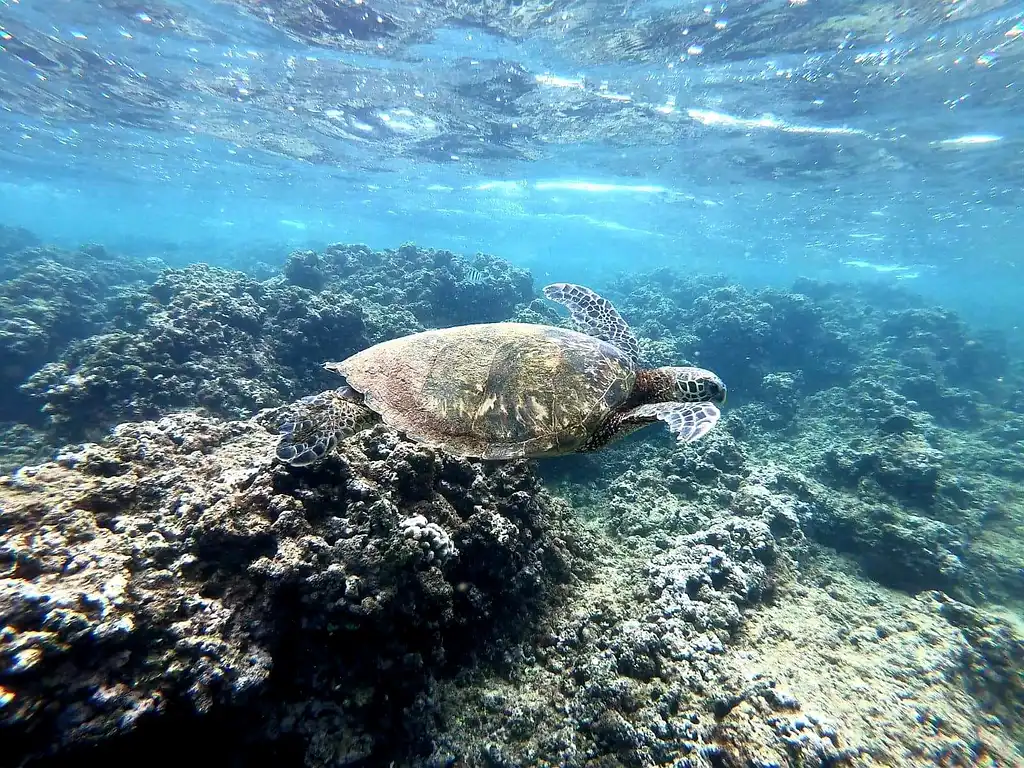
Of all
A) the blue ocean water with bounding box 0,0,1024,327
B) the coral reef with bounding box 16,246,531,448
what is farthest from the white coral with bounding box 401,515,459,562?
the blue ocean water with bounding box 0,0,1024,327

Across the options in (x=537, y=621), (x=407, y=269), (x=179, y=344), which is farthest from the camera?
(x=407, y=269)

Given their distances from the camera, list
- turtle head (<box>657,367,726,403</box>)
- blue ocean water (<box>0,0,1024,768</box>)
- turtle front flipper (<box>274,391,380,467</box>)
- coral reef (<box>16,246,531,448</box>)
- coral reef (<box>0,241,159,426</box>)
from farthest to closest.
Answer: coral reef (<box>0,241,159,426</box>) → coral reef (<box>16,246,531,448</box>) → turtle head (<box>657,367,726,403</box>) → turtle front flipper (<box>274,391,380,467</box>) → blue ocean water (<box>0,0,1024,768</box>)

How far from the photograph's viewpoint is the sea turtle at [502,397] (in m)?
3.91

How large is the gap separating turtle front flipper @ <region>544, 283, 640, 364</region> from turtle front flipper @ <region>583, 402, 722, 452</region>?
156 centimetres

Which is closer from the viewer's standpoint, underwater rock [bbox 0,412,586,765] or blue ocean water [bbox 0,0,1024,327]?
underwater rock [bbox 0,412,586,765]

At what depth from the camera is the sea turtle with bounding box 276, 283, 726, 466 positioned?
391 centimetres

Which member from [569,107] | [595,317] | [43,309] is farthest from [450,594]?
[569,107]

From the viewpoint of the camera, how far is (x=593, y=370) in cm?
441

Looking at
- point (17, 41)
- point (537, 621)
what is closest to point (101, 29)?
point (17, 41)

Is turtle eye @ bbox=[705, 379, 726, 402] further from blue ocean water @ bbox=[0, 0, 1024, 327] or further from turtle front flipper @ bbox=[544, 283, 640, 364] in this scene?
blue ocean water @ bbox=[0, 0, 1024, 327]

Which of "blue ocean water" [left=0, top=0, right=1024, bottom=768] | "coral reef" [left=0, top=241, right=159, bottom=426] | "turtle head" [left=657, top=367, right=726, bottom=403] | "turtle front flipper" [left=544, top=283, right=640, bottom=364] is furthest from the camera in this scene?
"coral reef" [left=0, top=241, right=159, bottom=426]

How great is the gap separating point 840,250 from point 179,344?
5324cm

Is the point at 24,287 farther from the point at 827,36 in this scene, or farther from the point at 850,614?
the point at 827,36

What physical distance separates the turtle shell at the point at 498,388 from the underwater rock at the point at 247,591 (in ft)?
1.47
